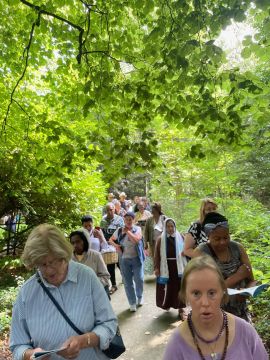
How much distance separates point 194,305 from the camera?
6.04 feet

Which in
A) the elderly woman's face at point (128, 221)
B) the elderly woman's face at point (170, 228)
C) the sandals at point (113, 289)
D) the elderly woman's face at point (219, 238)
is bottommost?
the sandals at point (113, 289)

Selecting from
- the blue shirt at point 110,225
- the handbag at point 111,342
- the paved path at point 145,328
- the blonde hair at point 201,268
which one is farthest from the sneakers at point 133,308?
the blonde hair at point 201,268

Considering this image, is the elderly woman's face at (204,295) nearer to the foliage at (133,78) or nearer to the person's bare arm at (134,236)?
the foliage at (133,78)

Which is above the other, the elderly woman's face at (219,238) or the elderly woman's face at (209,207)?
the elderly woman's face at (209,207)

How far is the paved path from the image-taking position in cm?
522

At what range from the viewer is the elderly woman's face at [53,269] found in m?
2.32

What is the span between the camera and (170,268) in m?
6.23

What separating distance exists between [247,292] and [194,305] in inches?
46.6

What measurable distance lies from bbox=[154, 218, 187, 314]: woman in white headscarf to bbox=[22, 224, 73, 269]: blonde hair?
13.2 feet

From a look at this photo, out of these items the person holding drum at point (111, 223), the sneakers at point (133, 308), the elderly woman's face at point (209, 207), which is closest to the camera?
the elderly woman's face at point (209, 207)

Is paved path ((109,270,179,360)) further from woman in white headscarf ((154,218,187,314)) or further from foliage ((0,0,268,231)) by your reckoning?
foliage ((0,0,268,231))

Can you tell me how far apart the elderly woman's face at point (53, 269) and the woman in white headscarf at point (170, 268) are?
4.02 metres

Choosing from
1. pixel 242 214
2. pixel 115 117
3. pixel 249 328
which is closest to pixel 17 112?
pixel 115 117

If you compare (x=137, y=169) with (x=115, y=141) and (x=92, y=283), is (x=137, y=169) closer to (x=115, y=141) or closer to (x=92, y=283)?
(x=115, y=141)
